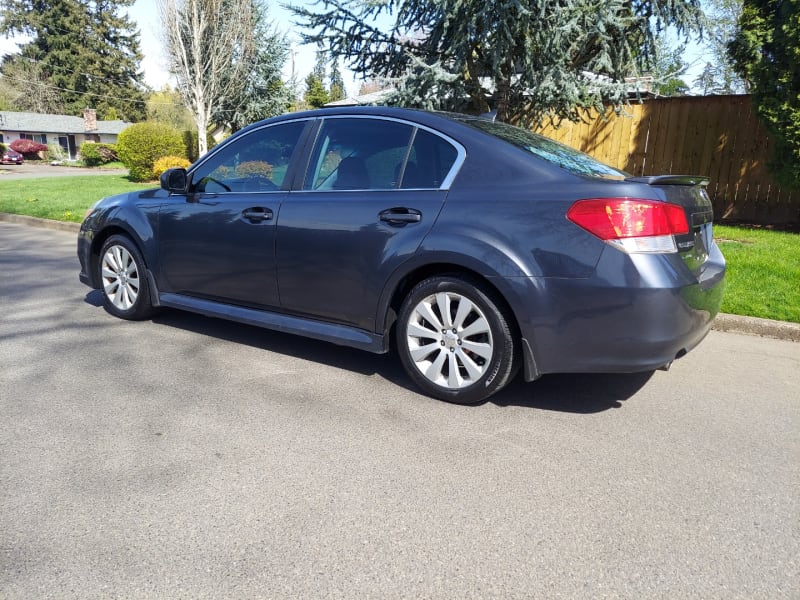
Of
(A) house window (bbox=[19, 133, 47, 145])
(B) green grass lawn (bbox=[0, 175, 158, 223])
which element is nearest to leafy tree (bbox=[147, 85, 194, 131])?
(A) house window (bbox=[19, 133, 47, 145])

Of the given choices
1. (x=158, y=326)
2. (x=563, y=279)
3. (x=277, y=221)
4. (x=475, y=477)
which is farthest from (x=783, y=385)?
(x=158, y=326)

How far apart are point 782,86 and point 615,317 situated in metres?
8.11

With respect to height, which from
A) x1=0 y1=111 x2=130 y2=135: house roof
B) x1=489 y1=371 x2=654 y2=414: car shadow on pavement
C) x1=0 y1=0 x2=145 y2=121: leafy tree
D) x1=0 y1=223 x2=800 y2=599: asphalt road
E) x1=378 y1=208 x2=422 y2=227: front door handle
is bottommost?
x1=0 y1=223 x2=800 y2=599: asphalt road

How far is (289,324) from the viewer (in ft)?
13.9

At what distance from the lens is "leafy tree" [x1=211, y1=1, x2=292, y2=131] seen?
27000mm

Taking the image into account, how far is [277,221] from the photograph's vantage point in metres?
4.20

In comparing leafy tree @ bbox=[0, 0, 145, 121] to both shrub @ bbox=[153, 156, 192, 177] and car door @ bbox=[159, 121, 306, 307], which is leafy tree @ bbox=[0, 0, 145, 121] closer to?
shrub @ bbox=[153, 156, 192, 177]

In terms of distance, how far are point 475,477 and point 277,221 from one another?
2.22 meters

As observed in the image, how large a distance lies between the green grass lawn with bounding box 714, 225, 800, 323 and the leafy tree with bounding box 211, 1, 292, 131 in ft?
74.9

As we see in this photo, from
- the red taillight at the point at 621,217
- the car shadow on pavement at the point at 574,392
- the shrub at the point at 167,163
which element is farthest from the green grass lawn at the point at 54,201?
the red taillight at the point at 621,217

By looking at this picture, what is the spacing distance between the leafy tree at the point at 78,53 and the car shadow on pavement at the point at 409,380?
71.8 metres

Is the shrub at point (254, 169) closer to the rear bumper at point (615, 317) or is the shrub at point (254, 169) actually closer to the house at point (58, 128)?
the rear bumper at point (615, 317)

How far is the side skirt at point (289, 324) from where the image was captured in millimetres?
3938

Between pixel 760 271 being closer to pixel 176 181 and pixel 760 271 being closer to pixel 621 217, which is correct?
pixel 621 217
